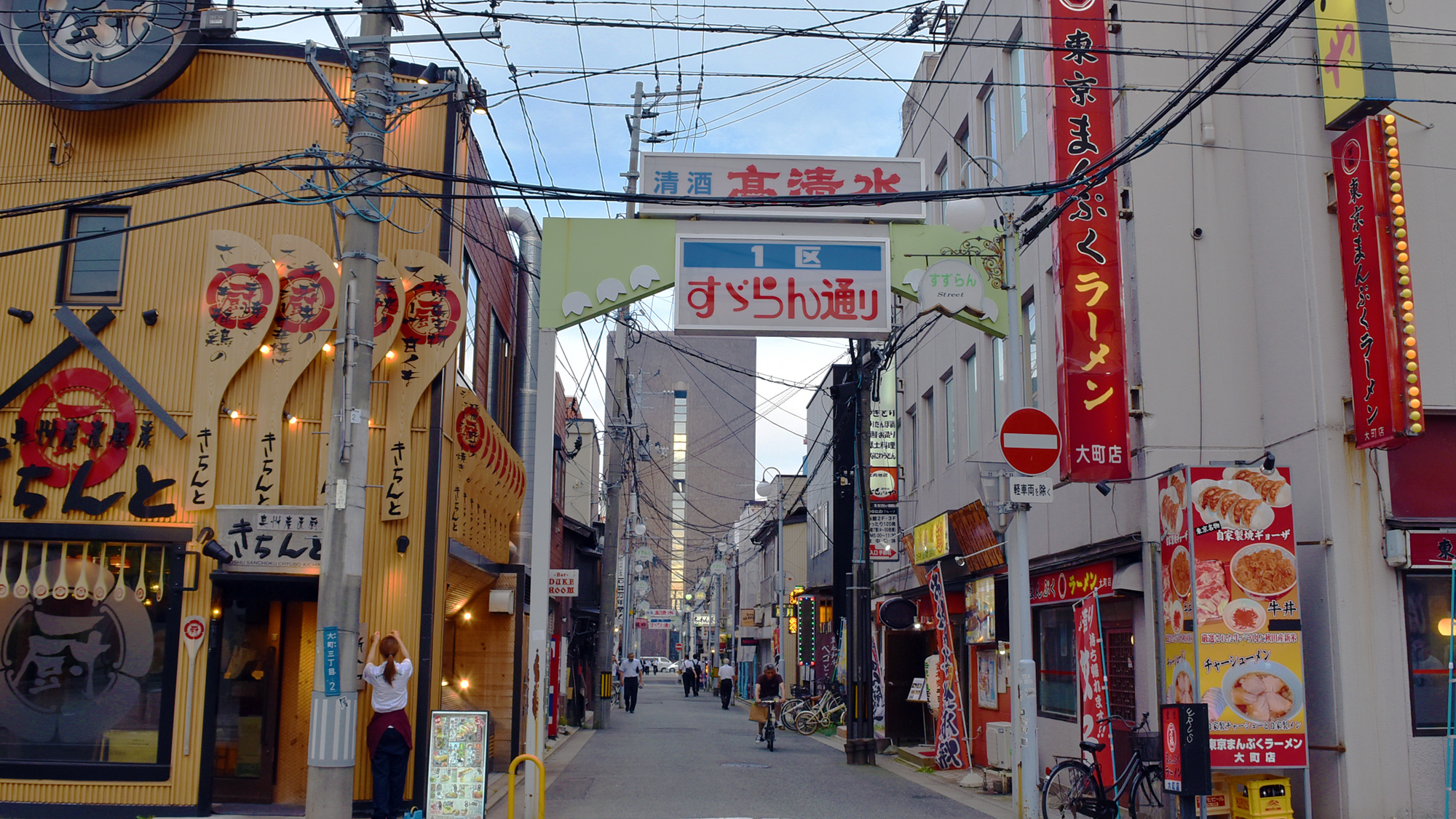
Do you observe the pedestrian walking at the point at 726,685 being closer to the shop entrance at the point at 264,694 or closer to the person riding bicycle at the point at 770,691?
the person riding bicycle at the point at 770,691

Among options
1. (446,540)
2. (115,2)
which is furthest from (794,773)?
(115,2)

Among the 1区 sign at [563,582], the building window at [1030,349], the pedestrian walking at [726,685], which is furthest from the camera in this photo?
the pedestrian walking at [726,685]

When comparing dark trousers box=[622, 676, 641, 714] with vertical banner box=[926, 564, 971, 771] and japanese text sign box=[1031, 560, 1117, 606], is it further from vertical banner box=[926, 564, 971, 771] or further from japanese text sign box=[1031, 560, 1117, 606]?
japanese text sign box=[1031, 560, 1117, 606]

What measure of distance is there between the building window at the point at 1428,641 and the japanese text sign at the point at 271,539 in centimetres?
1153

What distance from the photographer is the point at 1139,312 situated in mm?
13383

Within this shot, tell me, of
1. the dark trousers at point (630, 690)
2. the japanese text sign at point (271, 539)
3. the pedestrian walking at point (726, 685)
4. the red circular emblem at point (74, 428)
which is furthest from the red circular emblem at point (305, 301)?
the pedestrian walking at point (726, 685)

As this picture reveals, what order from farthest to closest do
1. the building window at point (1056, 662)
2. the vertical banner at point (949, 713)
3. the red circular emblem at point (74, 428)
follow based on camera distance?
1. the vertical banner at point (949, 713)
2. the building window at point (1056, 662)
3. the red circular emblem at point (74, 428)

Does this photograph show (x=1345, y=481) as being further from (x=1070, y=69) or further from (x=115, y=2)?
(x=115, y=2)

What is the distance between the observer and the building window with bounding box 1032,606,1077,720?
1559cm

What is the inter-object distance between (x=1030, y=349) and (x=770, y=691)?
10658 millimetres

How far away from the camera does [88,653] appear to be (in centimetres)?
1252

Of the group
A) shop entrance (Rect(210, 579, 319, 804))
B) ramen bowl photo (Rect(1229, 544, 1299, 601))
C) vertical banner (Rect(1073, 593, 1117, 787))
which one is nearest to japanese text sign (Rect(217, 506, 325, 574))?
shop entrance (Rect(210, 579, 319, 804))

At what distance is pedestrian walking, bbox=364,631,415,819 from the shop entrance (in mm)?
1857

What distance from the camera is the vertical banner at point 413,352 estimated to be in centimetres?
1298
